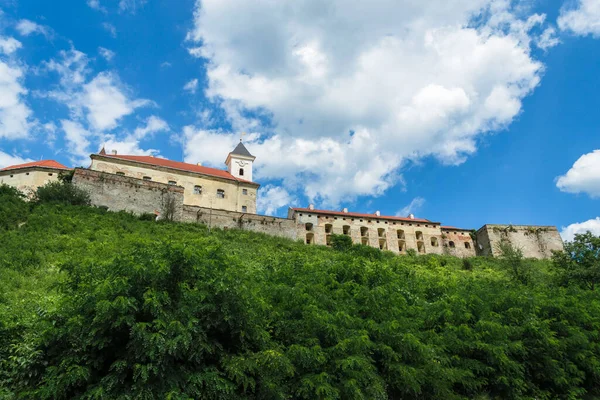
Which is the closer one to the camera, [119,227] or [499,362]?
[499,362]

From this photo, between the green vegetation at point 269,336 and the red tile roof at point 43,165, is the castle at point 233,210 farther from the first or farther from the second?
the green vegetation at point 269,336

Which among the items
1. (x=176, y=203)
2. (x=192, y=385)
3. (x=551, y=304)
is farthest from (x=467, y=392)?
(x=176, y=203)

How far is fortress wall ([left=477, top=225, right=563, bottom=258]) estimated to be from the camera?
169 feet

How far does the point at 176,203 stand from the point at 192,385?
115 ft

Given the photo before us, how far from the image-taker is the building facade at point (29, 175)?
139ft

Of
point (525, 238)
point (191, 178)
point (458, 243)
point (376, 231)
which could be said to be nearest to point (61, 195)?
point (191, 178)

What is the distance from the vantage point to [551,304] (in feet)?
48.0

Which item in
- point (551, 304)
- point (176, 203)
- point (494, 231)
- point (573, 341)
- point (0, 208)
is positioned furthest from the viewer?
point (494, 231)

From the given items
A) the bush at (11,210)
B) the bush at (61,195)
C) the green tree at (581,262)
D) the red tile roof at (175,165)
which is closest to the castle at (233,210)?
the red tile roof at (175,165)

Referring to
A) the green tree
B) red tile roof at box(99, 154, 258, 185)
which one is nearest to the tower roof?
red tile roof at box(99, 154, 258, 185)

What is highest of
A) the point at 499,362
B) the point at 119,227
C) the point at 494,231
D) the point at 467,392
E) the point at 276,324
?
the point at 494,231

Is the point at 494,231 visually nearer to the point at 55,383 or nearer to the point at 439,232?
the point at 439,232

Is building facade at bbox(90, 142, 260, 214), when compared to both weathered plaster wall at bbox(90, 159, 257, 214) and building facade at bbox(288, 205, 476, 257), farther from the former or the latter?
building facade at bbox(288, 205, 476, 257)

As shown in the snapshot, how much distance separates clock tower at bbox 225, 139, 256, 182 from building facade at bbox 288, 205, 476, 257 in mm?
12396
